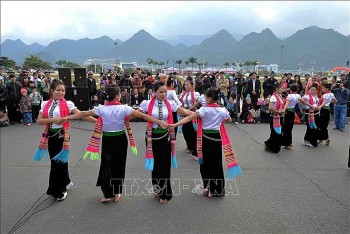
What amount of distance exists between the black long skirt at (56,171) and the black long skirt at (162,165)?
1.34m

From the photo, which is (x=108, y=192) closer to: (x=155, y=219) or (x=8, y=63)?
(x=155, y=219)

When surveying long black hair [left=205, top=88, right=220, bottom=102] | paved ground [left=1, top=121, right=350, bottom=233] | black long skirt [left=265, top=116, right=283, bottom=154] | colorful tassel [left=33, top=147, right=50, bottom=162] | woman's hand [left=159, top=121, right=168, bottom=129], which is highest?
long black hair [left=205, top=88, right=220, bottom=102]

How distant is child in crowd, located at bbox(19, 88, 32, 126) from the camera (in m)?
10.2

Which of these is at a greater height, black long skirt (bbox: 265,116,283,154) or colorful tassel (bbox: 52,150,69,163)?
colorful tassel (bbox: 52,150,69,163)

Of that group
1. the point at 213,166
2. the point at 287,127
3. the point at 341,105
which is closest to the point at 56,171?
the point at 213,166

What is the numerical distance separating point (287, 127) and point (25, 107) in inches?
329

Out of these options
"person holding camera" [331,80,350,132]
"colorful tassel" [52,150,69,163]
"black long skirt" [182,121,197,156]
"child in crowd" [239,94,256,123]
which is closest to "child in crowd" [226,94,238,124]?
"child in crowd" [239,94,256,123]

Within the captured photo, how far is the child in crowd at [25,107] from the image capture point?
403 inches

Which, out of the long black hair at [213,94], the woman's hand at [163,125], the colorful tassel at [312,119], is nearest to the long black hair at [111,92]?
the woman's hand at [163,125]

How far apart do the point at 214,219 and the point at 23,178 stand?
11.5ft

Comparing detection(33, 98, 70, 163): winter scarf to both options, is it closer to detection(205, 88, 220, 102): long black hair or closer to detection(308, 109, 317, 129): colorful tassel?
detection(205, 88, 220, 102): long black hair

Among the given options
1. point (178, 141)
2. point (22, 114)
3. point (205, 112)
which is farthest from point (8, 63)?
point (205, 112)

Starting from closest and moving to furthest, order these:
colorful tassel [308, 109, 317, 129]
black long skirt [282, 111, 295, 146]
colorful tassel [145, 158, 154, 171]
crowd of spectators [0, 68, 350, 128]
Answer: colorful tassel [145, 158, 154, 171] → black long skirt [282, 111, 295, 146] → colorful tassel [308, 109, 317, 129] → crowd of spectators [0, 68, 350, 128]

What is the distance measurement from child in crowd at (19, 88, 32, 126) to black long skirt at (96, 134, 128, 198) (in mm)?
7228
